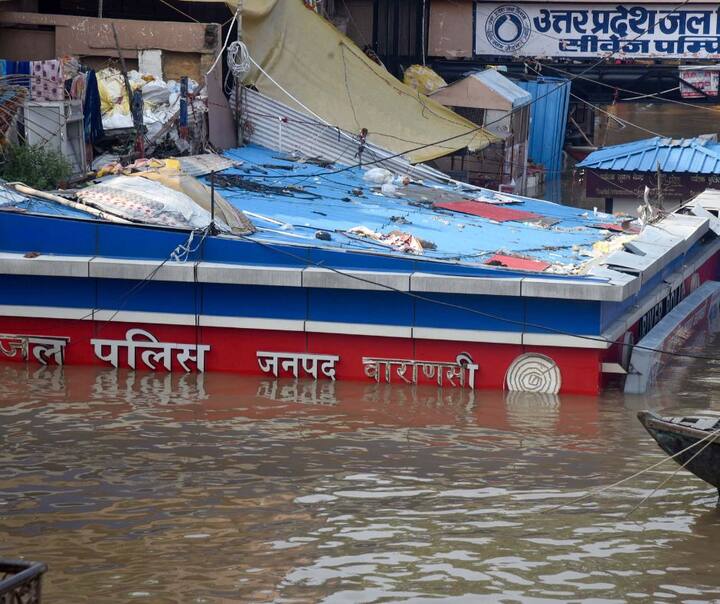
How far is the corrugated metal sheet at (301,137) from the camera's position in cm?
1867

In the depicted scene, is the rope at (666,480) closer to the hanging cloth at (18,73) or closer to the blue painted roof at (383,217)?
the blue painted roof at (383,217)

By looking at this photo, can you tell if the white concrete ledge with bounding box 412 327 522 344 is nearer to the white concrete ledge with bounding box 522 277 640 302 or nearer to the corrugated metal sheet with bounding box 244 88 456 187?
the white concrete ledge with bounding box 522 277 640 302

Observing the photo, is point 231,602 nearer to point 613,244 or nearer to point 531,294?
point 531,294

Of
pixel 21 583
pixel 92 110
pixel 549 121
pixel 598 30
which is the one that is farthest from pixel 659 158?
pixel 21 583

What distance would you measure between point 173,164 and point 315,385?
3.74m

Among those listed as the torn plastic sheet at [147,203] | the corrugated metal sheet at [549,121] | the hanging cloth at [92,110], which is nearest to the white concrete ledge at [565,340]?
the torn plastic sheet at [147,203]

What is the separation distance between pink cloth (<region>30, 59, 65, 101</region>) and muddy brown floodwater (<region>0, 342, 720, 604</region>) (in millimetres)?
3832

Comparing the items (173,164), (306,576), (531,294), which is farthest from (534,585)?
(173,164)

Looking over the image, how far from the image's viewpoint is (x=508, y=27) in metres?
28.6

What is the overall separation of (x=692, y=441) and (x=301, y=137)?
10.6 meters

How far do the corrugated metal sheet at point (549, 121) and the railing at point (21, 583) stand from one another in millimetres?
21246

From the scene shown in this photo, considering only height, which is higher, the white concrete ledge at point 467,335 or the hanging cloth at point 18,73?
the hanging cloth at point 18,73

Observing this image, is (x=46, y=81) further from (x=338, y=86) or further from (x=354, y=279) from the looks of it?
(x=338, y=86)

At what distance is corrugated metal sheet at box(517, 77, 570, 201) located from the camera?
2662 centimetres
